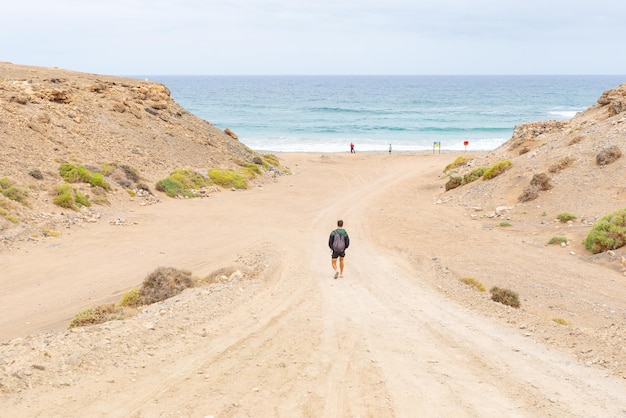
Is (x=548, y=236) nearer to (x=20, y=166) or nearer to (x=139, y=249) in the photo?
(x=139, y=249)

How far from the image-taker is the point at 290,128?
86.2 metres

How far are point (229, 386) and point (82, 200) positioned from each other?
1762 centimetres

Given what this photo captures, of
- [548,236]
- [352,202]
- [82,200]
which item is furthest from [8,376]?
[352,202]

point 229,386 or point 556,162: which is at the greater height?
point 556,162

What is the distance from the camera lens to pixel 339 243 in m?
15.2

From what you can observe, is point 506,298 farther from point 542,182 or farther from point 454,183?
point 454,183

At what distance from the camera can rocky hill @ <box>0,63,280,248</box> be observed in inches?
879

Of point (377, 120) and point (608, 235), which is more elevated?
point (377, 120)

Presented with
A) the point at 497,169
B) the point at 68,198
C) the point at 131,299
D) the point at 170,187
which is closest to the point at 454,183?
the point at 497,169

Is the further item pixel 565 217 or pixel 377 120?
pixel 377 120

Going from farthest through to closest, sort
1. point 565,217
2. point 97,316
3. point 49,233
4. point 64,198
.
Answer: point 64,198
point 565,217
point 49,233
point 97,316

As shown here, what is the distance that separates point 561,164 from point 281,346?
2091 centimetres

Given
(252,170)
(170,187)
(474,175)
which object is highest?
(474,175)

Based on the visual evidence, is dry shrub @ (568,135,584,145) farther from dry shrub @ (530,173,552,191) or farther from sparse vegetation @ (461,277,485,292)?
sparse vegetation @ (461,277,485,292)
